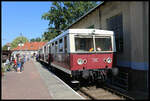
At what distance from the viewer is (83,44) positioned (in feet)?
28.1

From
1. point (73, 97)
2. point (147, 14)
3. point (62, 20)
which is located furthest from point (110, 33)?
point (62, 20)

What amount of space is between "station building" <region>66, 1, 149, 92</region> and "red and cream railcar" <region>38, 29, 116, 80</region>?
1.05m

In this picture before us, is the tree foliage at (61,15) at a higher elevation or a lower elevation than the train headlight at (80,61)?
higher

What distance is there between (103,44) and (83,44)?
3.52 feet

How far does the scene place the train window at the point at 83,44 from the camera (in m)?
8.52

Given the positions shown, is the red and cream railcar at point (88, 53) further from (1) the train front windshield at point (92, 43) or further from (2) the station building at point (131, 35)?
(2) the station building at point (131, 35)

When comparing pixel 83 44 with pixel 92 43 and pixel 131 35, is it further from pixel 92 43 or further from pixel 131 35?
pixel 131 35

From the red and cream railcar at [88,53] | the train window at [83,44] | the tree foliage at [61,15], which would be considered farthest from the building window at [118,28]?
the tree foliage at [61,15]

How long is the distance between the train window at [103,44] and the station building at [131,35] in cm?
108

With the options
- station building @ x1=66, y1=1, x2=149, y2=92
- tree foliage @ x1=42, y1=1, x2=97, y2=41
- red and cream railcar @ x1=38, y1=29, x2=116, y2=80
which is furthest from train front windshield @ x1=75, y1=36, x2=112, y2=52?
tree foliage @ x1=42, y1=1, x2=97, y2=41

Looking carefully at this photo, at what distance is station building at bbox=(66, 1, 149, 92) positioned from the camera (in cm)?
804

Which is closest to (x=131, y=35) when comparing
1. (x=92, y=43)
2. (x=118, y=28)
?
(x=118, y=28)

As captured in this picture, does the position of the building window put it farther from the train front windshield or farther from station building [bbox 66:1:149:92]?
the train front windshield

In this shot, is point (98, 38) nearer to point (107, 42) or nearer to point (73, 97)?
point (107, 42)
